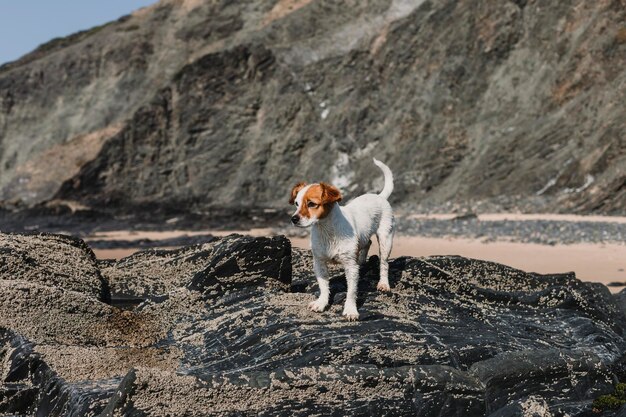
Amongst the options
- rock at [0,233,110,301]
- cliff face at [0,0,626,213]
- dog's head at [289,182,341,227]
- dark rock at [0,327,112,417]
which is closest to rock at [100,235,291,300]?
rock at [0,233,110,301]

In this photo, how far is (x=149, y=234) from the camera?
34.5 meters

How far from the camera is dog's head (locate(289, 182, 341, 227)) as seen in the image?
6798 mm

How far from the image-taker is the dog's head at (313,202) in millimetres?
6798

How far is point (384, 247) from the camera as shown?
26.6 feet

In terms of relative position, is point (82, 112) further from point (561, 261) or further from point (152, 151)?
point (561, 261)

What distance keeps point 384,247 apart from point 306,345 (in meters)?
1.86

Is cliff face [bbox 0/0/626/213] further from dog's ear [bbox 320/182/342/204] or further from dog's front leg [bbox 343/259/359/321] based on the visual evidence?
dog's ear [bbox 320/182/342/204]

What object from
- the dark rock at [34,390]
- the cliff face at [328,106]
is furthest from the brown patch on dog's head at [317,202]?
the cliff face at [328,106]

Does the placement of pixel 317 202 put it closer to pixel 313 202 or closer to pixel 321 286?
pixel 313 202

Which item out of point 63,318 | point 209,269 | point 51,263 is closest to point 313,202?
point 209,269

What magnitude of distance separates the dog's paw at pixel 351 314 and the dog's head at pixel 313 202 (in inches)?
35.2

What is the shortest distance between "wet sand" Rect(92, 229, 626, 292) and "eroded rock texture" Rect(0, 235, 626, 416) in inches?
234

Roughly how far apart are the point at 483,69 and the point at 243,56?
59.8 ft

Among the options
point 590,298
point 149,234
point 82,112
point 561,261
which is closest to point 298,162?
point 149,234
